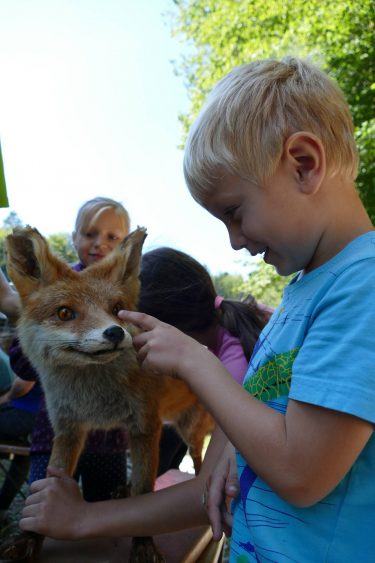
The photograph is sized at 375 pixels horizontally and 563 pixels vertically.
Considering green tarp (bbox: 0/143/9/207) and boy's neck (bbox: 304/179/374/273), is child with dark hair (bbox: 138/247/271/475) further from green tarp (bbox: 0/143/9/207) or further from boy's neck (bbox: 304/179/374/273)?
boy's neck (bbox: 304/179/374/273)

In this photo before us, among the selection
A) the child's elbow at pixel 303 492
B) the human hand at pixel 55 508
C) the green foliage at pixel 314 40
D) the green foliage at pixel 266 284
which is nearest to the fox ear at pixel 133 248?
the human hand at pixel 55 508

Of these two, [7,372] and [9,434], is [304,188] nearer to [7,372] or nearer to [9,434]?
[7,372]

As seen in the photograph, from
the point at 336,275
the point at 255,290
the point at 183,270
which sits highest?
the point at 336,275

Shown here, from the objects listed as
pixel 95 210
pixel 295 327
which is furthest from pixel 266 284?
pixel 295 327

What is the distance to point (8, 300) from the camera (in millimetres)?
1348

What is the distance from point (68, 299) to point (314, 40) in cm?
805

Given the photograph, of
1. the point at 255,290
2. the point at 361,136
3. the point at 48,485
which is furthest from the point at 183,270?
the point at 255,290

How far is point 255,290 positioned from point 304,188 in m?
7.83

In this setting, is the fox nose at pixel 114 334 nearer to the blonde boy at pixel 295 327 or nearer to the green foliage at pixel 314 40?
the blonde boy at pixel 295 327

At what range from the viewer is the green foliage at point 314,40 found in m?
7.34

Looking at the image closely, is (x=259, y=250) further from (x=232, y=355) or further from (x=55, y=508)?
(x=55, y=508)

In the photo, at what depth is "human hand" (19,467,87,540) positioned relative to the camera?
112 cm

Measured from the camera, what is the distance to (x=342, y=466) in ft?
2.34

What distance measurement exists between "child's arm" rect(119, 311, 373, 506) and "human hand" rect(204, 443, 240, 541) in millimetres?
300
